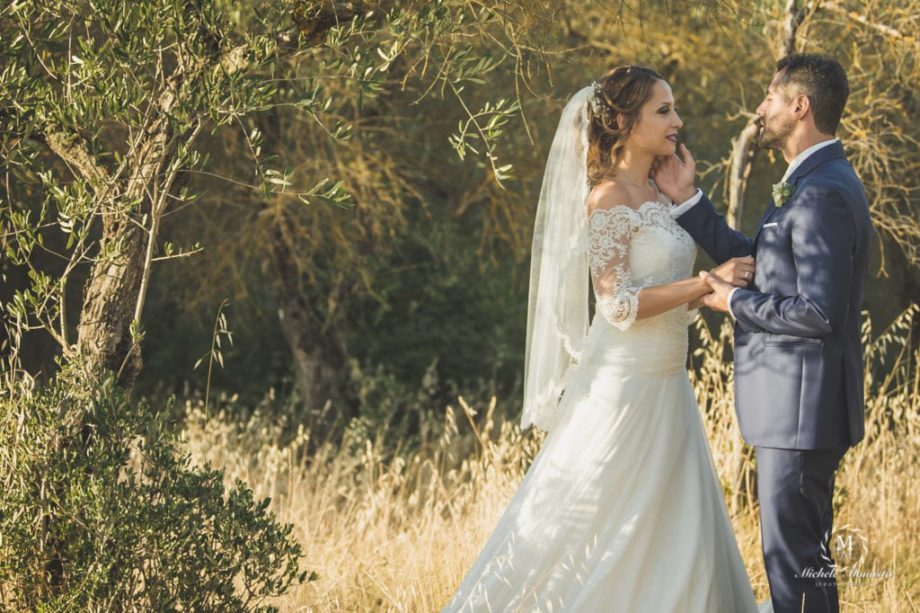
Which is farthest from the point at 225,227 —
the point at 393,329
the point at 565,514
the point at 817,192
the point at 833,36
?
the point at 817,192

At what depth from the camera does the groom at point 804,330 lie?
343cm

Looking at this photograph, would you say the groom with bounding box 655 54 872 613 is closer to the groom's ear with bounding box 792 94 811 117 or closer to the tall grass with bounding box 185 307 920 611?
the groom's ear with bounding box 792 94 811 117

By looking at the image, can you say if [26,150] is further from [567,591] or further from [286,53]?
[567,591]

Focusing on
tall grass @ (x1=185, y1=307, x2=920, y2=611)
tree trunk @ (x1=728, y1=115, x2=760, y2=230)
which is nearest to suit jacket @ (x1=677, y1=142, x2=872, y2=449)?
tall grass @ (x1=185, y1=307, x2=920, y2=611)

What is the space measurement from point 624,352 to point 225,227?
544cm

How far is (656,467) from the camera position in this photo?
4016 millimetres

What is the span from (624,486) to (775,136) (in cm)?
137

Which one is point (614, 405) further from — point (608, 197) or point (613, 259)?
point (608, 197)

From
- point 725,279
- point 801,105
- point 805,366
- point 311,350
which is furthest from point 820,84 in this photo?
point 311,350

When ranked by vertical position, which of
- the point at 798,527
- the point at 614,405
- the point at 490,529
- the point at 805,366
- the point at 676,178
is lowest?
the point at 490,529

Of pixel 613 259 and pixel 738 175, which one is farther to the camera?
pixel 738 175

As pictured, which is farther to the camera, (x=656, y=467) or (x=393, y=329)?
(x=393, y=329)

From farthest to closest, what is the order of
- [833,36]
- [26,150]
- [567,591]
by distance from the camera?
[833,36] < [567,591] < [26,150]

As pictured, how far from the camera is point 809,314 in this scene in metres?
3.40
